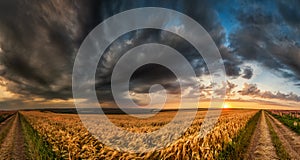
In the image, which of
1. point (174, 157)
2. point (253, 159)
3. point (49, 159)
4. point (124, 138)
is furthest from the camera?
point (253, 159)

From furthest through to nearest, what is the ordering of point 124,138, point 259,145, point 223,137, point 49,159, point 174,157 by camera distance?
point 259,145 < point 223,137 < point 49,159 < point 124,138 < point 174,157

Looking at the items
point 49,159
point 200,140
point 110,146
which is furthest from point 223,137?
point 49,159

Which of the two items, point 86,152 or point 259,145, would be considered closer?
point 86,152

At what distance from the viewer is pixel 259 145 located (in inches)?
656

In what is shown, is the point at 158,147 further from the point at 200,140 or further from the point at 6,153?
the point at 6,153

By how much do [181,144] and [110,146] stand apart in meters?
1.99

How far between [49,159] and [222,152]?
6.71 metres

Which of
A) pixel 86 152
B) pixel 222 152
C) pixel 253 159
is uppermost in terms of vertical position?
pixel 86 152

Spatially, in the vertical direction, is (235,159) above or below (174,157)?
below

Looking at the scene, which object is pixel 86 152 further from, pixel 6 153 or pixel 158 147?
pixel 6 153

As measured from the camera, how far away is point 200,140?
8500 millimetres

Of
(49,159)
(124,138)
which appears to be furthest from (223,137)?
(49,159)

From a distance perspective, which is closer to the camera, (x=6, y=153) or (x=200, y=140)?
(x=200, y=140)

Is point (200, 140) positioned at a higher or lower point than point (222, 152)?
higher
